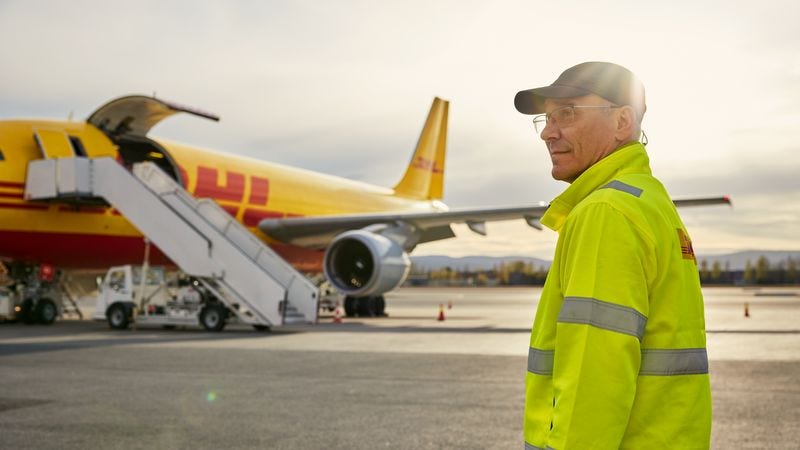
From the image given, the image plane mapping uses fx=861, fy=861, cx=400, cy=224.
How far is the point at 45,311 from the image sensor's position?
15406mm

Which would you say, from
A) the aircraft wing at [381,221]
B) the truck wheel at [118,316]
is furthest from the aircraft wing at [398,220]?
the truck wheel at [118,316]

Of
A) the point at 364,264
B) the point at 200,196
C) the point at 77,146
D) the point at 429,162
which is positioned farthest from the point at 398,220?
the point at 429,162

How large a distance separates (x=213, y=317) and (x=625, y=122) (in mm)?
13248

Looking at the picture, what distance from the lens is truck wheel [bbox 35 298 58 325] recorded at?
604 inches

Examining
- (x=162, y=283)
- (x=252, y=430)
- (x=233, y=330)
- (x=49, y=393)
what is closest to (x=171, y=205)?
(x=162, y=283)

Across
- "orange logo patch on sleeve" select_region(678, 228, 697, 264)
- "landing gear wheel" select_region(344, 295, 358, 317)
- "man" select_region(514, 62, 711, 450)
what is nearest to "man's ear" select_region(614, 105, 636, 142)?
"man" select_region(514, 62, 711, 450)

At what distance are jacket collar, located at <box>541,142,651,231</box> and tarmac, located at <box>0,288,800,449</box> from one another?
3.24m

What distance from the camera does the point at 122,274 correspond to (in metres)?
15.4

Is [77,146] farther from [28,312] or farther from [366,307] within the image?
[366,307]

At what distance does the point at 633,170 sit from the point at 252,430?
13.2ft

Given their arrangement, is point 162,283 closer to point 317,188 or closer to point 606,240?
point 317,188

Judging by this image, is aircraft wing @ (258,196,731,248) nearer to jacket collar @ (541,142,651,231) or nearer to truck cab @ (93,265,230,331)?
truck cab @ (93,265,230,331)

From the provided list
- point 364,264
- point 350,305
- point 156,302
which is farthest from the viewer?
point 350,305

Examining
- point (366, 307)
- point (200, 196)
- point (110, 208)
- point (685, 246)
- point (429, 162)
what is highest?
point (429, 162)
